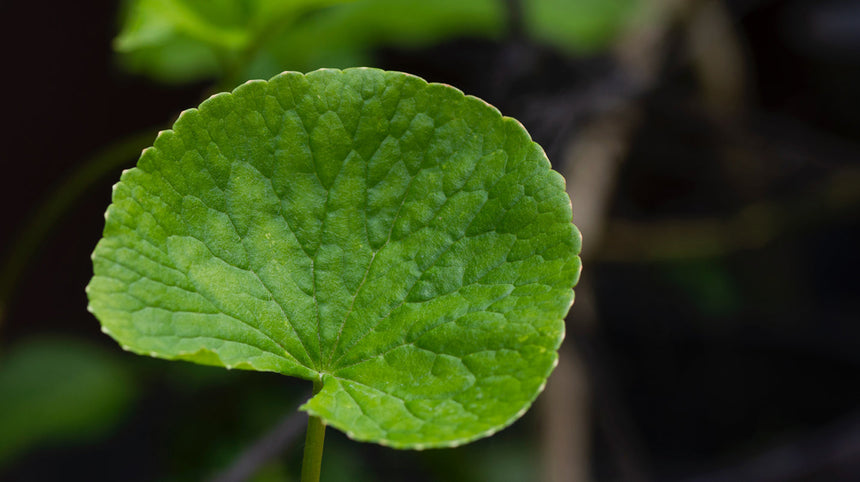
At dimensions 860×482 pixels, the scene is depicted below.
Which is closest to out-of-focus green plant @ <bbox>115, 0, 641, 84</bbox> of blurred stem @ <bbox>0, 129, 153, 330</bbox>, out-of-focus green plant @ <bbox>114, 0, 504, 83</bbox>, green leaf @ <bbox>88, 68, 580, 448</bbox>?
out-of-focus green plant @ <bbox>114, 0, 504, 83</bbox>

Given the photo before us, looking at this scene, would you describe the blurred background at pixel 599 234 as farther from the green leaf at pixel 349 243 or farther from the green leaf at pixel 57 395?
the green leaf at pixel 349 243

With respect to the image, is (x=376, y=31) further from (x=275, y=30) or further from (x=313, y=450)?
(x=313, y=450)

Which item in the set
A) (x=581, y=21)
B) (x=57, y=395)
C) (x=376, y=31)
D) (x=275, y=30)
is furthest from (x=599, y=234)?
(x=57, y=395)

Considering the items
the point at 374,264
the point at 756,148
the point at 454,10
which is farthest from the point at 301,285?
the point at 756,148

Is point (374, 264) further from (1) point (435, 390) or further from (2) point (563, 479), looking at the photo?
(2) point (563, 479)

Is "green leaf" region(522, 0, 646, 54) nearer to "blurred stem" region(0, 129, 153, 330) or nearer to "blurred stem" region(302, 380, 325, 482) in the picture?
"blurred stem" region(0, 129, 153, 330)

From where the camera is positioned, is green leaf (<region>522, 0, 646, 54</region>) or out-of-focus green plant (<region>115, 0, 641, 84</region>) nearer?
out-of-focus green plant (<region>115, 0, 641, 84</region>)

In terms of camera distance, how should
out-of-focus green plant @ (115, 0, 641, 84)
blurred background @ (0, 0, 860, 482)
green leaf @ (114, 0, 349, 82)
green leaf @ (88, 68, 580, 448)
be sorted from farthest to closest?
blurred background @ (0, 0, 860, 482)
out-of-focus green plant @ (115, 0, 641, 84)
green leaf @ (114, 0, 349, 82)
green leaf @ (88, 68, 580, 448)
